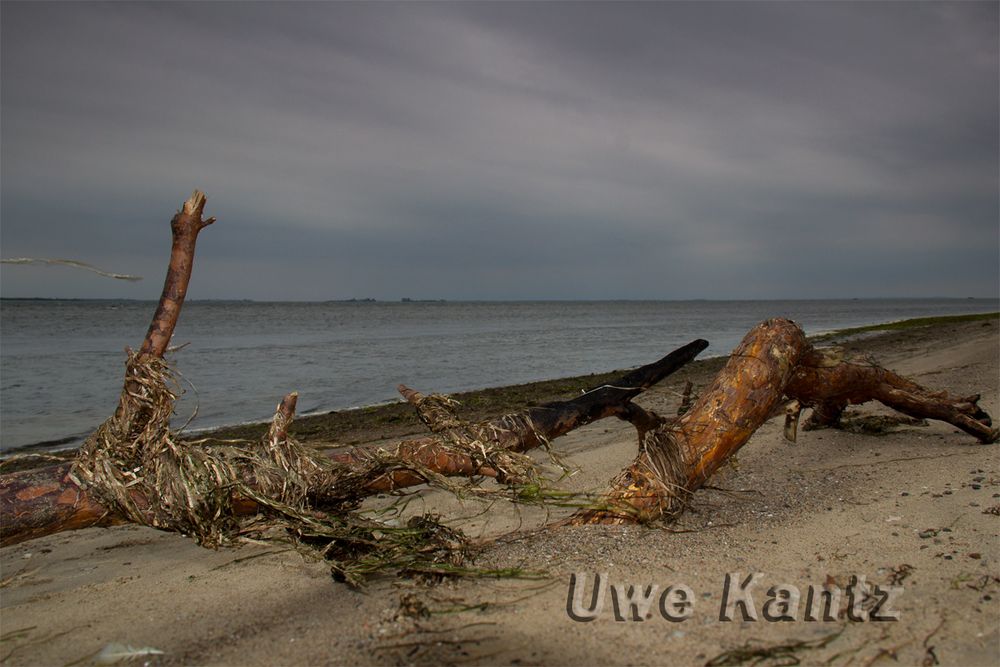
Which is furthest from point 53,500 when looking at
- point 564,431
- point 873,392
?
point 873,392

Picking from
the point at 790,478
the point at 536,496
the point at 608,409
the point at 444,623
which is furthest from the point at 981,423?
the point at 444,623

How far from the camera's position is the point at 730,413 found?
3639 millimetres

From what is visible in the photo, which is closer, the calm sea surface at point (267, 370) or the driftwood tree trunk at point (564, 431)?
the driftwood tree trunk at point (564, 431)

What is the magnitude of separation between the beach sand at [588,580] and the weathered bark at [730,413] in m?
0.17

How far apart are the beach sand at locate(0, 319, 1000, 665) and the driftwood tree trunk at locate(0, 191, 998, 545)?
0.83 feet

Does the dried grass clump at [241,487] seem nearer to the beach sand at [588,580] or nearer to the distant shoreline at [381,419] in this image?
the beach sand at [588,580]

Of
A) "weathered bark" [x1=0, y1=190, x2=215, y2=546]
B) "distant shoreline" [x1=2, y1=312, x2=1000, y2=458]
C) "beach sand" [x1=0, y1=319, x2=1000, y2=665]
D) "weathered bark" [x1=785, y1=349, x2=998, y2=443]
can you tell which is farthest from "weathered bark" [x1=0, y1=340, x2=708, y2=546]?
"distant shoreline" [x1=2, y1=312, x2=1000, y2=458]

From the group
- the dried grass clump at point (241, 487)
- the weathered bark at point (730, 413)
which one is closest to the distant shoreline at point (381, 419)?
the weathered bark at point (730, 413)

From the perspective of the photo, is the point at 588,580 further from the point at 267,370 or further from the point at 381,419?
the point at 267,370

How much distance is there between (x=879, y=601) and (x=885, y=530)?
3.02ft

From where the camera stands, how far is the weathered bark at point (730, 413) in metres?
3.33

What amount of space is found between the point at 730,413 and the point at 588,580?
4.74ft

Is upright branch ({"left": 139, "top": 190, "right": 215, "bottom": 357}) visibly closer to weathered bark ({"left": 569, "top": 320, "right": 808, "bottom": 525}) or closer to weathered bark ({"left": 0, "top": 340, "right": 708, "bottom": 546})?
weathered bark ({"left": 0, "top": 340, "right": 708, "bottom": 546})

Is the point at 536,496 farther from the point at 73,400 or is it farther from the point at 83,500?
the point at 73,400
